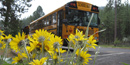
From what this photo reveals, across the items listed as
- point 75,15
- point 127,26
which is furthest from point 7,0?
point 127,26

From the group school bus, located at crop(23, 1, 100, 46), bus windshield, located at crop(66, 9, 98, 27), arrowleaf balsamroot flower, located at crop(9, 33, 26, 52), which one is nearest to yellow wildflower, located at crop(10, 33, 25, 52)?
arrowleaf balsamroot flower, located at crop(9, 33, 26, 52)

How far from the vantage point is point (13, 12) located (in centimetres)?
1064

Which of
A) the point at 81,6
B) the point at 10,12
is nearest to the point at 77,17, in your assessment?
the point at 81,6

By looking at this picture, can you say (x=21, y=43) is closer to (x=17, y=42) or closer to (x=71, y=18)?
(x=17, y=42)

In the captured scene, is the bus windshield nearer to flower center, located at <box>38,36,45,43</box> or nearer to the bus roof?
the bus roof

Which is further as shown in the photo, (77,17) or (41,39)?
(77,17)

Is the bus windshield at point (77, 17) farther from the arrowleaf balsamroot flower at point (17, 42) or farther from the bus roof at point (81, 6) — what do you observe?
the arrowleaf balsamroot flower at point (17, 42)

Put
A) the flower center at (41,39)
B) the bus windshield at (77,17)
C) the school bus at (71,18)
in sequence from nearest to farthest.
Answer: the flower center at (41,39)
the school bus at (71,18)
the bus windshield at (77,17)

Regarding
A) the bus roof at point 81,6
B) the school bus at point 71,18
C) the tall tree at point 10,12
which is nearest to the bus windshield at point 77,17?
the school bus at point 71,18

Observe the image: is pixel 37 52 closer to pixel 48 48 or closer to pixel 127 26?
pixel 48 48

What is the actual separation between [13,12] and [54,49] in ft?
36.5

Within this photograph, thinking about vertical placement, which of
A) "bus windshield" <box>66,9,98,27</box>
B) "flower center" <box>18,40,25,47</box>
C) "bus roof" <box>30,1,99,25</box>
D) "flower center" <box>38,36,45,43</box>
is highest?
"bus roof" <box>30,1,99,25</box>

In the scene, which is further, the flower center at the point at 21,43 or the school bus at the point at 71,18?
the school bus at the point at 71,18

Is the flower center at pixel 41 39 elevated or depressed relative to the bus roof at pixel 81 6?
depressed
